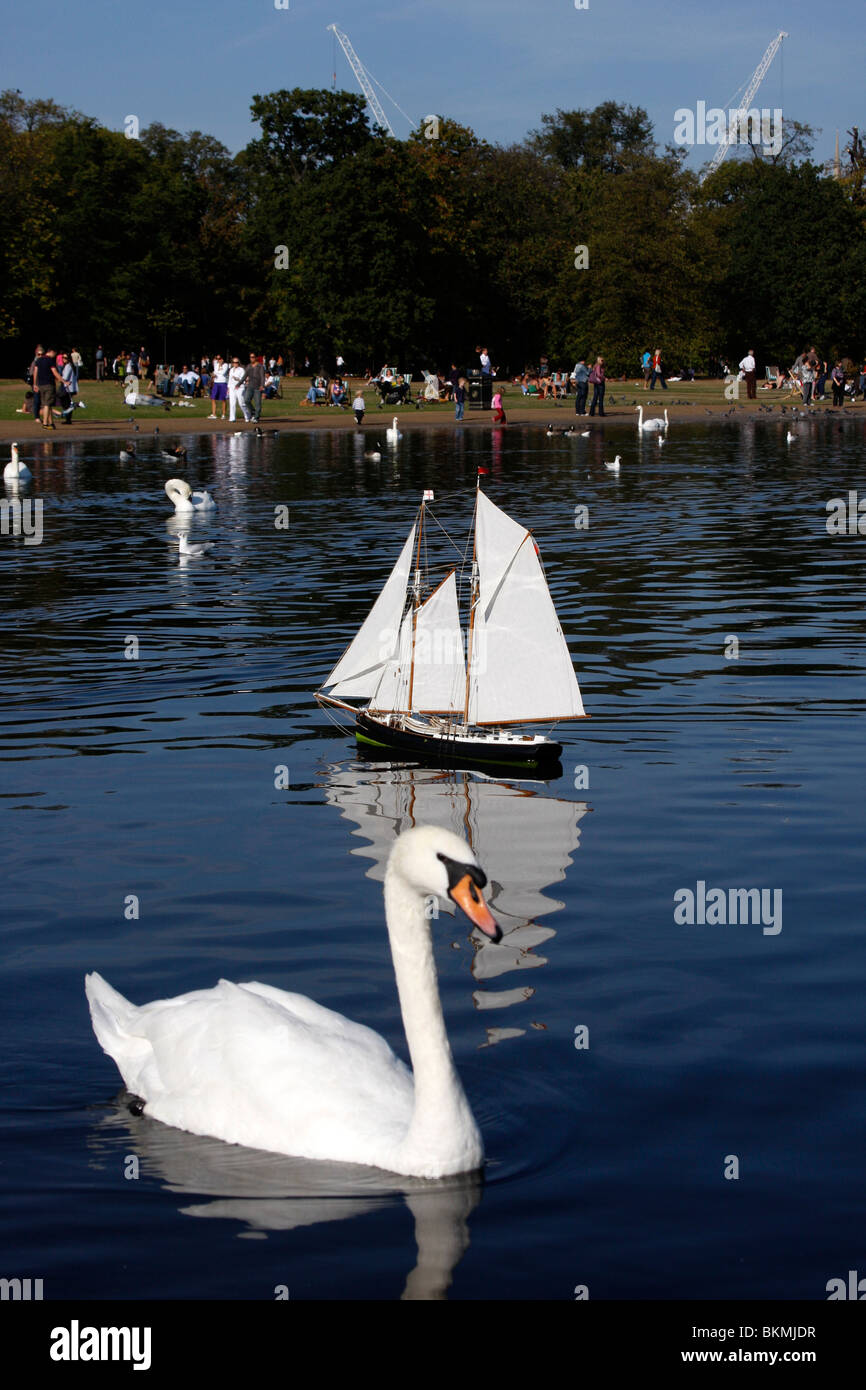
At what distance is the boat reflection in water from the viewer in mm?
9766

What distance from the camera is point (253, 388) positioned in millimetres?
63750

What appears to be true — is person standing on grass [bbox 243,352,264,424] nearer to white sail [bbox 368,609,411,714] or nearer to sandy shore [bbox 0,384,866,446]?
sandy shore [bbox 0,384,866,446]

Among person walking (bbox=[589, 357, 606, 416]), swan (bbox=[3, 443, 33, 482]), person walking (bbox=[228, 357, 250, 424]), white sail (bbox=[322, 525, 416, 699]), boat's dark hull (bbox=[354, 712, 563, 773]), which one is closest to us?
boat's dark hull (bbox=[354, 712, 563, 773])

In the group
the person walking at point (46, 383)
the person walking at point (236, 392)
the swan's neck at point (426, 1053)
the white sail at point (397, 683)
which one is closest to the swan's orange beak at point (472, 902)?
the swan's neck at point (426, 1053)

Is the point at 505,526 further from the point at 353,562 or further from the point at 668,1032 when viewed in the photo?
the point at 353,562

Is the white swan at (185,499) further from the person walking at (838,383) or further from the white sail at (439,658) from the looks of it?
the person walking at (838,383)

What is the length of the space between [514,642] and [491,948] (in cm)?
551

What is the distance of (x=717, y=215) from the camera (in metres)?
106

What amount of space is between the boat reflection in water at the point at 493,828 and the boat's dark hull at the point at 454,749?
156 millimetres

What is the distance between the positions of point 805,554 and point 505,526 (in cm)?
1427

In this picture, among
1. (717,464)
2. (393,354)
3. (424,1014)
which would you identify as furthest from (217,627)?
(393,354)

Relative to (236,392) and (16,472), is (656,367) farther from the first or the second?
(16,472)

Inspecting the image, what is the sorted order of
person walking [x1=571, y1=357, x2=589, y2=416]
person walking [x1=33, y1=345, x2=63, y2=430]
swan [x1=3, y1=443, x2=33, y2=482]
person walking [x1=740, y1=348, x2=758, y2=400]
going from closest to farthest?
swan [x1=3, y1=443, x2=33, y2=482] < person walking [x1=33, y1=345, x2=63, y2=430] < person walking [x1=571, y1=357, x2=589, y2=416] < person walking [x1=740, y1=348, x2=758, y2=400]

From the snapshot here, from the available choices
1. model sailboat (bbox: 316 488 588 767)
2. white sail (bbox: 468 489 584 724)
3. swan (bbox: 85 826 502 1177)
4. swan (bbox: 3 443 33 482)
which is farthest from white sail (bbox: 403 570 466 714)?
swan (bbox: 3 443 33 482)
